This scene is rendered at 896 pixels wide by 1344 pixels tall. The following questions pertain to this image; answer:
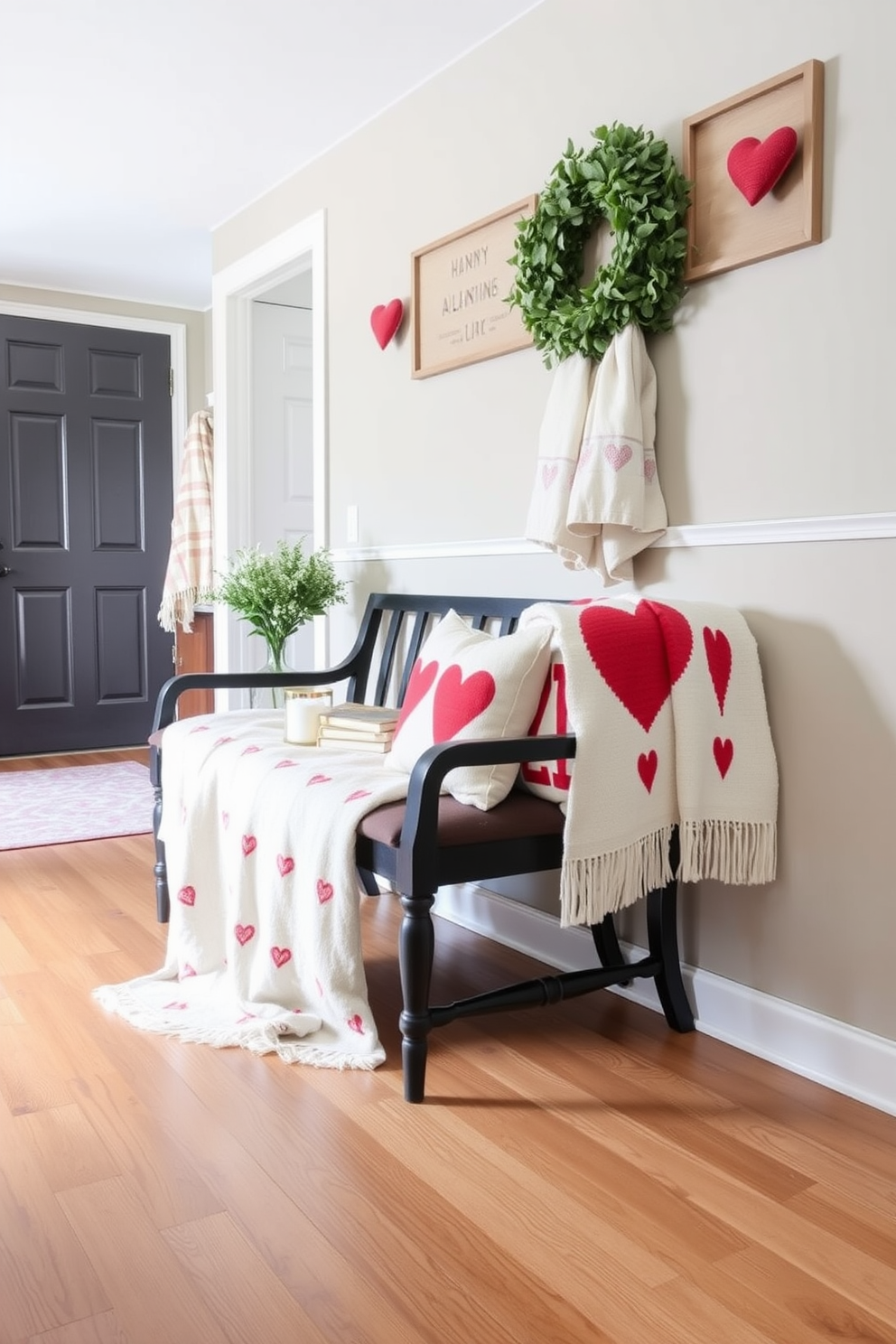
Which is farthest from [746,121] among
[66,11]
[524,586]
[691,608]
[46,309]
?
[46,309]

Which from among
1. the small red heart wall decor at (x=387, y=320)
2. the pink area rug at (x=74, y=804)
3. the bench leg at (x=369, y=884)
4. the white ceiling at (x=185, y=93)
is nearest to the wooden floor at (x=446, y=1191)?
the bench leg at (x=369, y=884)

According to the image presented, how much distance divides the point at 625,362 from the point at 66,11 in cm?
164

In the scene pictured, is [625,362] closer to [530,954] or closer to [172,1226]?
[530,954]

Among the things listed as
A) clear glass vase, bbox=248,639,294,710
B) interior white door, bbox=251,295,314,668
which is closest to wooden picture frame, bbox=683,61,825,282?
clear glass vase, bbox=248,639,294,710

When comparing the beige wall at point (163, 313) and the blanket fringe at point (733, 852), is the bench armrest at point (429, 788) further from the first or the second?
the beige wall at point (163, 313)

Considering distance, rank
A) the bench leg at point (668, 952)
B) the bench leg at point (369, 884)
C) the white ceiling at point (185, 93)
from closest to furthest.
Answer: the bench leg at point (668, 952)
the white ceiling at point (185, 93)
the bench leg at point (369, 884)

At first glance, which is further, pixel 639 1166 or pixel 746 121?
pixel 746 121

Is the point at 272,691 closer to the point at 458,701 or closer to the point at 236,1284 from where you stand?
the point at 458,701

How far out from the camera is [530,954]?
2.66 m

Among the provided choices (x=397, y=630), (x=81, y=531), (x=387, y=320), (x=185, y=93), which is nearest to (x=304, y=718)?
(x=397, y=630)

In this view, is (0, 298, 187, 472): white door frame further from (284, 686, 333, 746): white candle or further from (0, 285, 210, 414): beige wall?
(284, 686, 333, 746): white candle

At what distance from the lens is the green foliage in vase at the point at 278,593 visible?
3.21m

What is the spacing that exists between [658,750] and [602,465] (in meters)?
0.61

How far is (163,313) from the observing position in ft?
18.2
